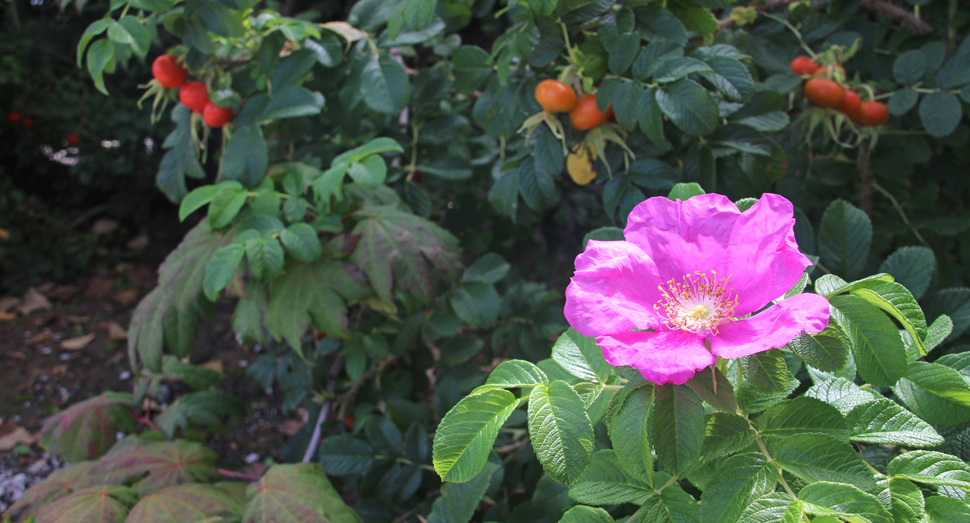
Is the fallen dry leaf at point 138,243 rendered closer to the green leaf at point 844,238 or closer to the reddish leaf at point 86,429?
the reddish leaf at point 86,429

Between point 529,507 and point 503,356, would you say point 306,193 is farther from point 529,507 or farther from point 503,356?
point 503,356

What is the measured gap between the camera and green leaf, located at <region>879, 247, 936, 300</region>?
85cm

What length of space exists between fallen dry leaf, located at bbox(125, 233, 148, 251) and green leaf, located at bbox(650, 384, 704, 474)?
13.1 ft

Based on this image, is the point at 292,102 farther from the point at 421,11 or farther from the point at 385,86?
the point at 421,11

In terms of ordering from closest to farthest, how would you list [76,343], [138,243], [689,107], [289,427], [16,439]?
[689,107]
[16,439]
[289,427]
[76,343]
[138,243]

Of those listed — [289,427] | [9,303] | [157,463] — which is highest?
[157,463]

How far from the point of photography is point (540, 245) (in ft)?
9.13

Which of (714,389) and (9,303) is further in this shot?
(9,303)

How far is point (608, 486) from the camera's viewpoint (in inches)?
26.7

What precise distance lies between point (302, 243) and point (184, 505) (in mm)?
528

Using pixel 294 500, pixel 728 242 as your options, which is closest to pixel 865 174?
pixel 728 242

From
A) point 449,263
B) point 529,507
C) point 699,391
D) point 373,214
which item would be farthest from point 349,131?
point 699,391

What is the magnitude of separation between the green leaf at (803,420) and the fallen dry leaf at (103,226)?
423cm

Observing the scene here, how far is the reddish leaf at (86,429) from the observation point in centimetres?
154
